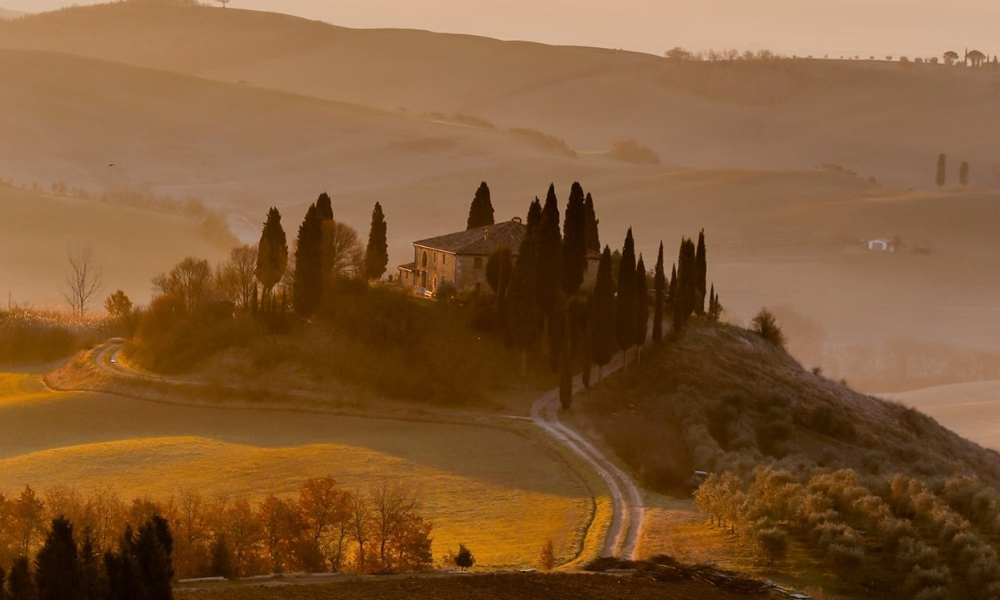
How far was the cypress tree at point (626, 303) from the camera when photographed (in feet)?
200

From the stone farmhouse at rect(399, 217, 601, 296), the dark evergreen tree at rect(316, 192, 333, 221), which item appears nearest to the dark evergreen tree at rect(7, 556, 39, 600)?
the stone farmhouse at rect(399, 217, 601, 296)

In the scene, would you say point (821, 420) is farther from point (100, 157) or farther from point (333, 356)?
point (100, 157)

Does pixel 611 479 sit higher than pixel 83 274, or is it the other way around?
pixel 83 274

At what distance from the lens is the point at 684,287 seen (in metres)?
68.2

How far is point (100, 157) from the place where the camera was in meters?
183

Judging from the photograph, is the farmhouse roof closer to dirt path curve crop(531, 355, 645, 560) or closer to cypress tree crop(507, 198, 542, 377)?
cypress tree crop(507, 198, 542, 377)

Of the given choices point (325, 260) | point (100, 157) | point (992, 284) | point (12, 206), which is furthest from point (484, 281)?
point (100, 157)

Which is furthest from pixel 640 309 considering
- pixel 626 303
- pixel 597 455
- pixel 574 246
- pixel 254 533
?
pixel 254 533

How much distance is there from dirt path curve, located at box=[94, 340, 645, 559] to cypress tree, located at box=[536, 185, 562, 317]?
4.06 metres

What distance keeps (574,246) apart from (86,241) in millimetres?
77565

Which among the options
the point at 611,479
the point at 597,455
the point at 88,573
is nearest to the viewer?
the point at 88,573

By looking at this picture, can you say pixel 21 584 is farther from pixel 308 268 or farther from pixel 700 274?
pixel 700 274

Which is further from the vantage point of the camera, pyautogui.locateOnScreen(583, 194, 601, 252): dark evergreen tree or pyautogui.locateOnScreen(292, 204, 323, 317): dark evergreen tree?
pyautogui.locateOnScreen(583, 194, 601, 252): dark evergreen tree

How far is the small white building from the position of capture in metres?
153
